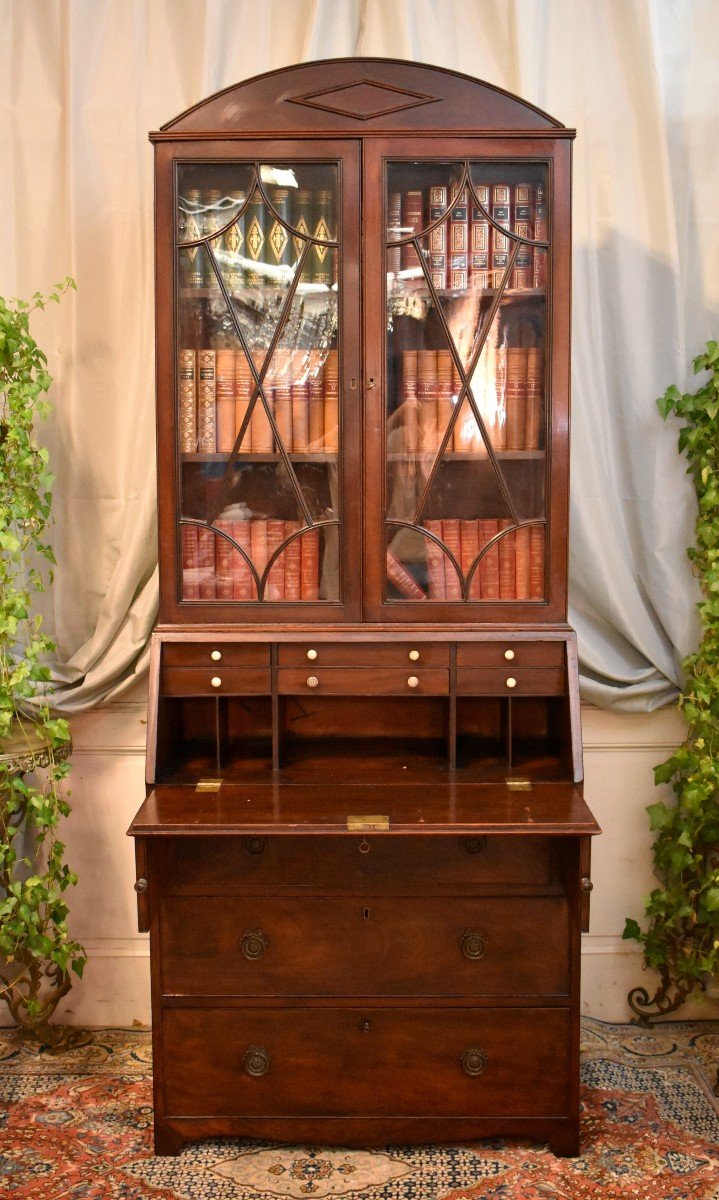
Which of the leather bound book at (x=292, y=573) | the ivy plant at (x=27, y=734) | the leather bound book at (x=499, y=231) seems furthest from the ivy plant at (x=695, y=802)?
the ivy plant at (x=27, y=734)

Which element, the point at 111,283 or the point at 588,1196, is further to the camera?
the point at 111,283

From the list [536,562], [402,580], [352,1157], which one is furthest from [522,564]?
[352,1157]

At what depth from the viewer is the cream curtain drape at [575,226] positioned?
8.55 ft

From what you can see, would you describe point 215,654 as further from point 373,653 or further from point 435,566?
point 435,566

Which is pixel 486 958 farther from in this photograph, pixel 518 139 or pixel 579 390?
pixel 518 139

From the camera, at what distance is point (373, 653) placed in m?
2.22

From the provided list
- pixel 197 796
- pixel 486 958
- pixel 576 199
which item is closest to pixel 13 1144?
pixel 197 796

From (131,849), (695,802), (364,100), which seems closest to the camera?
(364,100)

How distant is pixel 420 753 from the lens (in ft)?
7.89

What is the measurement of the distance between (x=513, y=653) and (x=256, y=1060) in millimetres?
1026

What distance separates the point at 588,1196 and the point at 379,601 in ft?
4.23

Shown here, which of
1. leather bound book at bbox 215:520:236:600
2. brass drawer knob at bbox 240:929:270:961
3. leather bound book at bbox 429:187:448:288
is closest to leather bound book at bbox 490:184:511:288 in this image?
leather bound book at bbox 429:187:448:288

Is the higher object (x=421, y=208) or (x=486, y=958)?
(x=421, y=208)

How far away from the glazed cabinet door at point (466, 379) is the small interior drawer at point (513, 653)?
59mm
